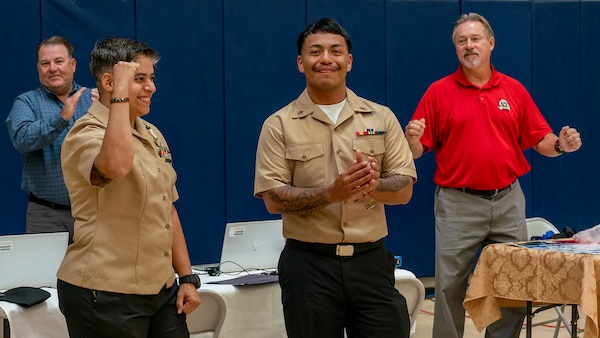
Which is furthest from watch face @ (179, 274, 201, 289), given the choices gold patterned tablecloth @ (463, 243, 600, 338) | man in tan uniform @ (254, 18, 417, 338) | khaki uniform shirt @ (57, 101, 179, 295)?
gold patterned tablecloth @ (463, 243, 600, 338)

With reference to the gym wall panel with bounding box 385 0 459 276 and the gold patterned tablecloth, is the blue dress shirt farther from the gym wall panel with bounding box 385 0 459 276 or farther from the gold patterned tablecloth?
the gym wall panel with bounding box 385 0 459 276

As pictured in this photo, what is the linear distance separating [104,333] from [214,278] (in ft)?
6.80

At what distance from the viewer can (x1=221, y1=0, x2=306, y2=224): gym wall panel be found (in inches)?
267

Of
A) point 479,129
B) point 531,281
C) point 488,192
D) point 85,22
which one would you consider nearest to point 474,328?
point 488,192

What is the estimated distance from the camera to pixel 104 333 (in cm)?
282

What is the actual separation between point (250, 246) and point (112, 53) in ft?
7.76

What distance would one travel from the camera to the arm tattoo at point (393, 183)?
334cm

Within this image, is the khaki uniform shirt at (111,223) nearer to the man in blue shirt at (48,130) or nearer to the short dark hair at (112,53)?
the short dark hair at (112,53)

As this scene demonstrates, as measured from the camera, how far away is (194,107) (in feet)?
21.8

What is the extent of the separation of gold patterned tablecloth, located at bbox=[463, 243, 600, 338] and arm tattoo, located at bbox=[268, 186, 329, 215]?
1363mm

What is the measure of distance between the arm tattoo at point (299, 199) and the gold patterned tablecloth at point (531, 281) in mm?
1363

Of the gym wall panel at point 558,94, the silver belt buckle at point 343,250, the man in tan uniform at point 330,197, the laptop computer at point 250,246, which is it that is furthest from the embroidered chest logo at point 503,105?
the gym wall panel at point 558,94

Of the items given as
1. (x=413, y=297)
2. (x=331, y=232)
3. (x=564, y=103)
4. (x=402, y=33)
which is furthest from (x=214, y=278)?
(x=564, y=103)

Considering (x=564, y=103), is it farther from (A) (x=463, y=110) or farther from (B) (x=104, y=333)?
(B) (x=104, y=333)
